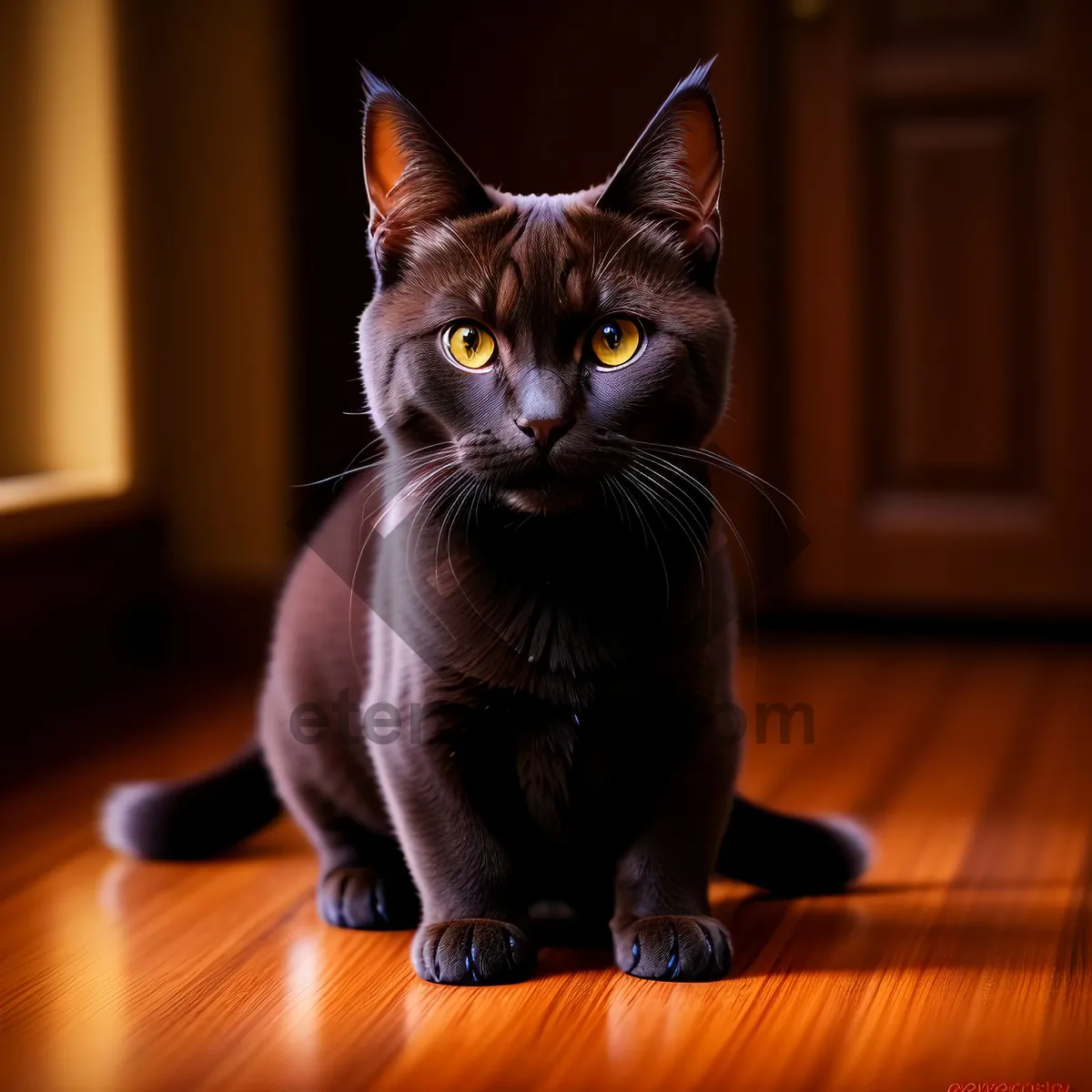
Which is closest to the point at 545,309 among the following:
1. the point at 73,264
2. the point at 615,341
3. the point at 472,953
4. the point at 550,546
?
the point at 615,341

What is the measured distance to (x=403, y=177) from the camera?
41.1 inches

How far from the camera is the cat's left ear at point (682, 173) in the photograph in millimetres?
1020

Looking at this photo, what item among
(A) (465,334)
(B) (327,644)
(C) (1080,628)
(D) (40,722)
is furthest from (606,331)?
(C) (1080,628)

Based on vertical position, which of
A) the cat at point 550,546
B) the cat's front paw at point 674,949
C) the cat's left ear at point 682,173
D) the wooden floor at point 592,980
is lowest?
the wooden floor at point 592,980

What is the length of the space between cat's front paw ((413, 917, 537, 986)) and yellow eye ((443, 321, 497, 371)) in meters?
0.40

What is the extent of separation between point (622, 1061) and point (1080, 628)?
178cm

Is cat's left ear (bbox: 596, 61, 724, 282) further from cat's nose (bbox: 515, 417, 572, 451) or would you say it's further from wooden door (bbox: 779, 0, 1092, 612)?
wooden door (bbox: 779, 0, 1092, 612)

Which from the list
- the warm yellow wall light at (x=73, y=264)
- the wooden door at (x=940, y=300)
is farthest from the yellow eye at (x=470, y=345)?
the wooden door at (x=940, y=300)

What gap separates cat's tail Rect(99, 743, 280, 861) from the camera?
1.40 meters

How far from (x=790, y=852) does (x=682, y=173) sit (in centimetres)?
60

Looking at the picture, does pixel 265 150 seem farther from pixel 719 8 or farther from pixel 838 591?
pixel 838 591

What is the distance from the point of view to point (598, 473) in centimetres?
99

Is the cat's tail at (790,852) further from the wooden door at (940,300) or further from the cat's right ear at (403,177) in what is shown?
the wooden door at (940,300)

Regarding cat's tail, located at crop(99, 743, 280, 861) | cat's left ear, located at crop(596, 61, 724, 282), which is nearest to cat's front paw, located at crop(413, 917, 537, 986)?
cat's tail, located at crop(99, 743, 280, 861)
